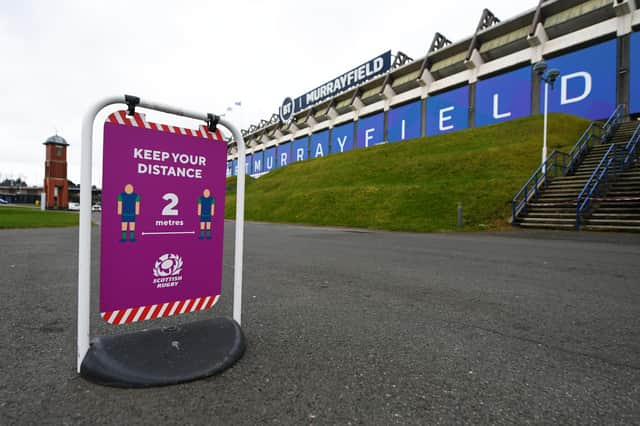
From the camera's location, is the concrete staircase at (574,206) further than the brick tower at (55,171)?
No

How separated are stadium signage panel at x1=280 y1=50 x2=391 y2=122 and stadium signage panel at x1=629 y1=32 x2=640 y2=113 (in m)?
25.3

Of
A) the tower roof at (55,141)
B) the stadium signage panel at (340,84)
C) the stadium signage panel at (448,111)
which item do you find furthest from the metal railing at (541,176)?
the tower roof at (55,141)

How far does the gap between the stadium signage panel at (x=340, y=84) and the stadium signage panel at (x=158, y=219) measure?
47.5 metres

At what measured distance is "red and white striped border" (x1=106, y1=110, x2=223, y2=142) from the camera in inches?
A: 94.3

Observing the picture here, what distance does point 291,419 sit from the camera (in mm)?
1842

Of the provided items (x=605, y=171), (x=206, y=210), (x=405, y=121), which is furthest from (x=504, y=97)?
(x=206, y=210)

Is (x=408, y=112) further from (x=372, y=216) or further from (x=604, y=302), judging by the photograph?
(x=604, y=302)

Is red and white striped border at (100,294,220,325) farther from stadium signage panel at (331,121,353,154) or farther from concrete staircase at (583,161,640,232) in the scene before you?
stadium signage panel at (331,121,353,154)

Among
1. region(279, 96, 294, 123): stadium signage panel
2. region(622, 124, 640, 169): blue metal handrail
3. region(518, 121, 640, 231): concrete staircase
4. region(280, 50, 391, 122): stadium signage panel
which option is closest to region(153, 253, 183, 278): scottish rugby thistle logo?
region(518, 121, 640, 231): concrete staircase

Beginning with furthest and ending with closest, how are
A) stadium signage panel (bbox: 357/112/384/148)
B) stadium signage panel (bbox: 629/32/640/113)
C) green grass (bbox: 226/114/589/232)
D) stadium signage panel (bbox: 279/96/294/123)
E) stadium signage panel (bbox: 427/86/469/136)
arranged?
stadium signage panel (bbox: 279/96/294/123) → stadium signage panel (bbox: 357/112/384/148) → stadium signage panel (bbox: 427/86/469/136) → stadium signage panel (bbox: 629/32/640/113) → green grass (bbox: 226/114/589/232)

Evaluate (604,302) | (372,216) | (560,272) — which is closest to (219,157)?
(604,302)

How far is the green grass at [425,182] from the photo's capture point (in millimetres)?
16672

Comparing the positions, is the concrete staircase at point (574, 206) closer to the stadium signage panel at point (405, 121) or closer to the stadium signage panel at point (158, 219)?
the stadium signage panel at point (158, 219)

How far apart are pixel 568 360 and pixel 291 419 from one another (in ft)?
7.04
